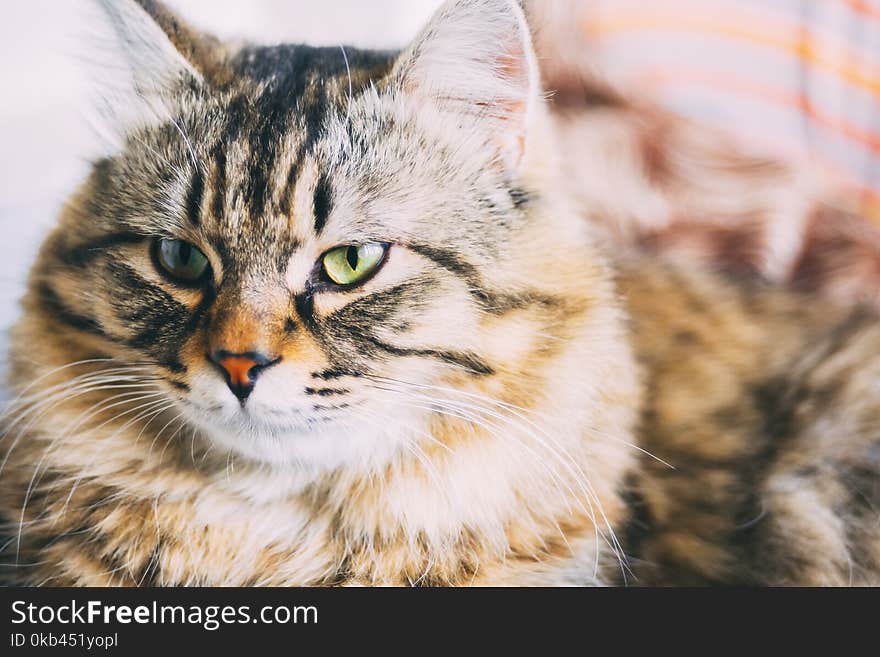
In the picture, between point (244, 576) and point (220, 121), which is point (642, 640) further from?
point (220, 121)

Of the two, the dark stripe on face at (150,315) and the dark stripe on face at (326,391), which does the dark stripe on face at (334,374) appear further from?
the dark stripe on face at (150,315)

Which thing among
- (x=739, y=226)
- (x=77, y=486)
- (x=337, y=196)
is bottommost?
(x=77, y=486)

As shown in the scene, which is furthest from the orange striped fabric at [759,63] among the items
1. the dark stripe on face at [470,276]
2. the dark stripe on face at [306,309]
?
the dark stripe on face at [306,309]

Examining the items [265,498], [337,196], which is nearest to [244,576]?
[265,498]

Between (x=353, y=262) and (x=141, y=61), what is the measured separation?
→ 313 mm

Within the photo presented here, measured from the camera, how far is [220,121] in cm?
83

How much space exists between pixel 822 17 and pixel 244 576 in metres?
0.95

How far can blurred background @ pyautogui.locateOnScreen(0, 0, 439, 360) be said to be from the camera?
930mm

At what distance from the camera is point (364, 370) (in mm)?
794

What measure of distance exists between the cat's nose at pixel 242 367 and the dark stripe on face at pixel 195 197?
145 millimetres

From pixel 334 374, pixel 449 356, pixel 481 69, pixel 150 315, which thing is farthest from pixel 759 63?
pixel 150 315

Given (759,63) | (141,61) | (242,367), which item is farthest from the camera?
(759,63)

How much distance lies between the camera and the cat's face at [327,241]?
2.57 ft

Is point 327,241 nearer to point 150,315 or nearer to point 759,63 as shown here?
point 150,315
